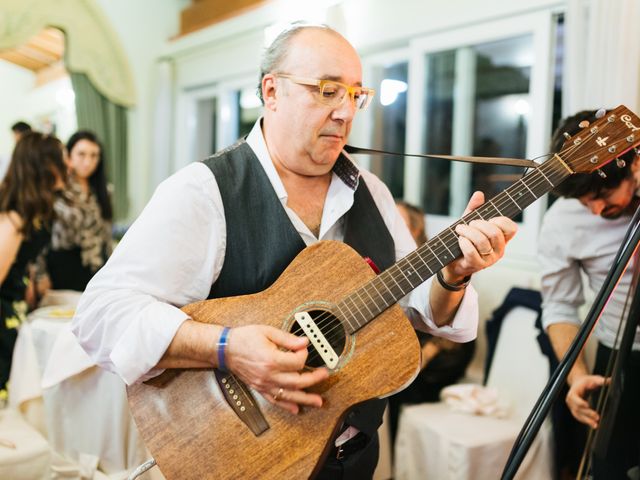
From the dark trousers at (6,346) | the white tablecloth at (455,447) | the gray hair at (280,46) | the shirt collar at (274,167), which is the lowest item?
the white tablecloth at (455,447)

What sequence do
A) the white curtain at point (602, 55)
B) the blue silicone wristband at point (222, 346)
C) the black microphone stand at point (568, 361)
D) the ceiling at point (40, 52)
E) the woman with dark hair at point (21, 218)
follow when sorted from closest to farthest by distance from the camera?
1. the black microphone stand at point (568, 361)
2. the blue silicone wristband at point (222, 346)
3. the white curtain at point (602, 55)
4. the woman with dark hair at point (21, 218)
5. the ceiling at point (40, 52)

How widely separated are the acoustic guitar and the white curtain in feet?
5.09

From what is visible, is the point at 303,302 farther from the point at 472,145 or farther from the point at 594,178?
the point at 472,145

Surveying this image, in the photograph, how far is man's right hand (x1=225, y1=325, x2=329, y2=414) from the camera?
1.17 m

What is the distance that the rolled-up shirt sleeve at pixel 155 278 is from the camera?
3.96ft

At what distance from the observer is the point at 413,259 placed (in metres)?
1.29

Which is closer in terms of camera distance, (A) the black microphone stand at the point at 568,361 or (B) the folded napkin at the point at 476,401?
(A) the black microphone stand at the point at 568,361

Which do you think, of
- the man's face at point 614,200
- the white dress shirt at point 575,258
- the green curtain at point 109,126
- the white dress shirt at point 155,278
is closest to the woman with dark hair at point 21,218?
the white dress shirt at point 155,278

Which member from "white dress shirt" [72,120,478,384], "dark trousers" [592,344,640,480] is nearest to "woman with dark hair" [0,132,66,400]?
"white dress shirt" [72,120,478,384]

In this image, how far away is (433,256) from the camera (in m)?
1.27

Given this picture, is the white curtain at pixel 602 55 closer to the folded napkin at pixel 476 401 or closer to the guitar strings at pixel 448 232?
the folded napkin at pixel 476 401

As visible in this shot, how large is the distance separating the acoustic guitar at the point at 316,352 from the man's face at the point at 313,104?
0.23 metres

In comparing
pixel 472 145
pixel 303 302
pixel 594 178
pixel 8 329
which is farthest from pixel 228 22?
pixel 303 302

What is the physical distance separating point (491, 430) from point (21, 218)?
7.36 feet
